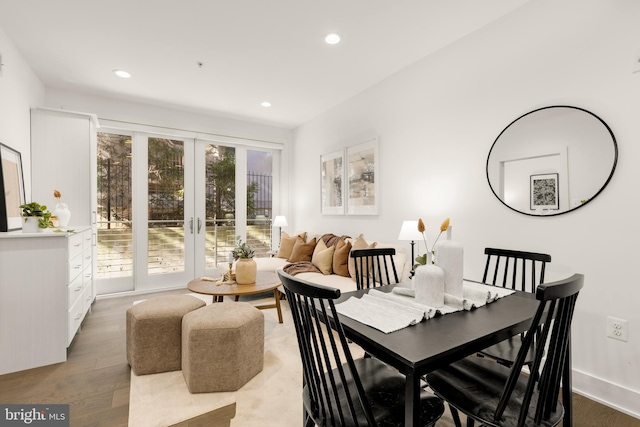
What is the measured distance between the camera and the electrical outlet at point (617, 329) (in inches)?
70.2

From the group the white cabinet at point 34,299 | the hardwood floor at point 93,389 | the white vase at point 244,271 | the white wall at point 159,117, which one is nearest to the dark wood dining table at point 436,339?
the hardwood floor at point 93,389

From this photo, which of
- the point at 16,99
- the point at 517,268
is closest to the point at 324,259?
the point at 517,268

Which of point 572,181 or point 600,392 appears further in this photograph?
point 572,181

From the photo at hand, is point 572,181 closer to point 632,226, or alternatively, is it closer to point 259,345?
point 632,226

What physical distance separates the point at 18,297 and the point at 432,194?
348cm

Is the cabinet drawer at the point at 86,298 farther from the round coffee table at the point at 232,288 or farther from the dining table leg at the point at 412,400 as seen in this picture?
the dining table leg at the point at 412,400

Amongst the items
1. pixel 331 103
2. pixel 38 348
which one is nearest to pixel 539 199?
pixel 331 103

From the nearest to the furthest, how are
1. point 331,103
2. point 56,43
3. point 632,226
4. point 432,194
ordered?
point 632,226 → point 56,43 → point 432,194 → point 331,103

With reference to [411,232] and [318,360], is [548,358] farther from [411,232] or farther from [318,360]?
[411,232]

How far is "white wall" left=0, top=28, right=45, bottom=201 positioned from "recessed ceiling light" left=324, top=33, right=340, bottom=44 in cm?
271

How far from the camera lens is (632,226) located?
1761mm

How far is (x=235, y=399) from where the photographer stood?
6.07 feet

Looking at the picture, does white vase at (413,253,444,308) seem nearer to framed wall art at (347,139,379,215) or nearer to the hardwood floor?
the hardwood floor

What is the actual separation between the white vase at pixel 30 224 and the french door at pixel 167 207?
1.87 meters
